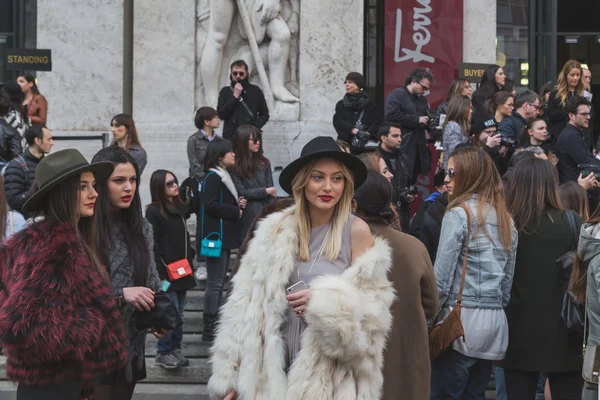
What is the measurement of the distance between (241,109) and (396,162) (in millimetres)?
2172

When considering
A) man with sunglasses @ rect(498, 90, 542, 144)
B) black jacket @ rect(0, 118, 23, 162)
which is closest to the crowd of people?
black jacket @ rect(0, 118, 23, 162)

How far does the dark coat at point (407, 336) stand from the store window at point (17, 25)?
47.0 ft

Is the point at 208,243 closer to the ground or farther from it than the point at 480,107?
closer to the ground

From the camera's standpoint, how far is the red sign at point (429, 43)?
44.8ft

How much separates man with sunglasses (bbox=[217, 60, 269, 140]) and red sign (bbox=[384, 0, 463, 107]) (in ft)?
8.20

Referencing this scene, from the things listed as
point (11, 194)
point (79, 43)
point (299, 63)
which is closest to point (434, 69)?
point (299, 63)

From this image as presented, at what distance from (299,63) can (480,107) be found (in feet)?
8.56

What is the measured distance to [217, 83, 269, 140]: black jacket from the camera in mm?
11734

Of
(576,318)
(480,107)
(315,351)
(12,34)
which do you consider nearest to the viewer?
(315,351)

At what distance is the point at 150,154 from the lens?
13.2m

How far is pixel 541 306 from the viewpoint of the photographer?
6.39 m

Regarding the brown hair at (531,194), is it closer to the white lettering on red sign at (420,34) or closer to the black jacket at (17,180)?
the black jacket at (17,180)

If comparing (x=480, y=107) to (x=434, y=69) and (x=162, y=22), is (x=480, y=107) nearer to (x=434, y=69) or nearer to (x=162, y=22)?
(x=434, y=69)

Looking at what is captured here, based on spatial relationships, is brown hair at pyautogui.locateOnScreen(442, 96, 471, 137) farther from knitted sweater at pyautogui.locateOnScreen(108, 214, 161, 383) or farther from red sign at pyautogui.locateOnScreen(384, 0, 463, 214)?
knitted sweater at pyautogui.locateOnScreen(108, 214, 161, 383)
